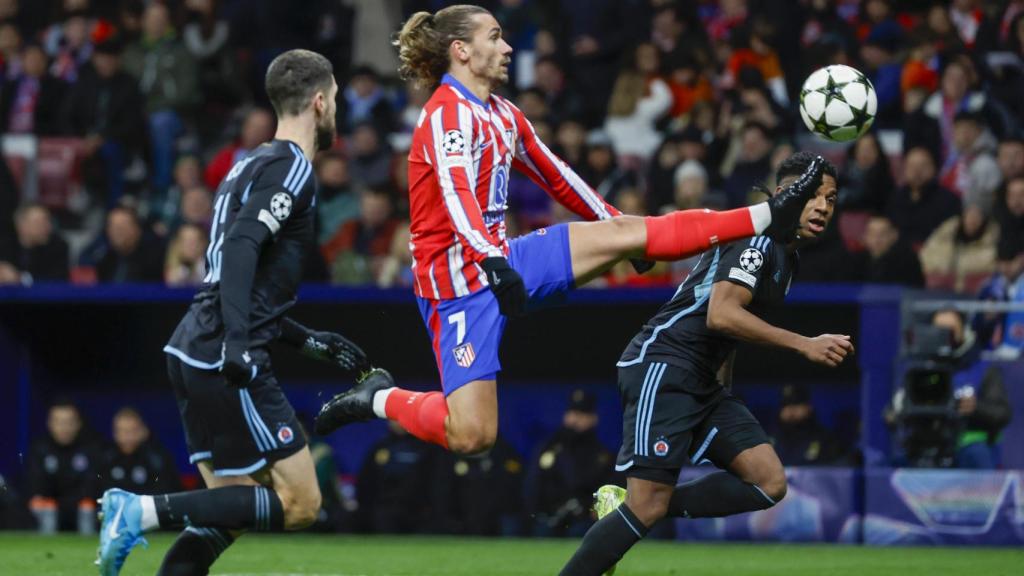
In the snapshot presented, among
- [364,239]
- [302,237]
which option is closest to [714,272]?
[302,237]

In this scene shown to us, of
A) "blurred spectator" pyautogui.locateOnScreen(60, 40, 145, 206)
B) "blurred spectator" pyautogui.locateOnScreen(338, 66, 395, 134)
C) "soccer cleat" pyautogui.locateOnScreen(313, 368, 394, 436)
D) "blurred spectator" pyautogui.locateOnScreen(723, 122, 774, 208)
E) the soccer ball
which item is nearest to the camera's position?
"soccer cleat" pyautogui.locateOnScreen(313, 368, 394, 436)

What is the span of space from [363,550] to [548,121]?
5228mm

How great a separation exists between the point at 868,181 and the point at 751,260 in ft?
21.5

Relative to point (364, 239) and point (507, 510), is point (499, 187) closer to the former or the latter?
point (507, 510)

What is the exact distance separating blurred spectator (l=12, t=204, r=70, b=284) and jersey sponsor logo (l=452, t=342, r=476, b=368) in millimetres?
8294

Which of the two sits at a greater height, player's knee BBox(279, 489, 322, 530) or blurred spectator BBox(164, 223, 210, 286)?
blurred spectator BBox(164, 223, 210, 286)

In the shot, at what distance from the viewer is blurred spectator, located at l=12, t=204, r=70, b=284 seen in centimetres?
1440

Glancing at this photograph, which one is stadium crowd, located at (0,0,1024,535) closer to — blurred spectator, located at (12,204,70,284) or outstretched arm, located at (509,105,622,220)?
blurred spectator, located at (12,204,70,284)

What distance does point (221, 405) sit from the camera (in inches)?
255

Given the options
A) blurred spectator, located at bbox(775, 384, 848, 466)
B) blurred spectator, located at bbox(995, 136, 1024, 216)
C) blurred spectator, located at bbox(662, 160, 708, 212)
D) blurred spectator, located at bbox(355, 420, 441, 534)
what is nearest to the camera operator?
blurred spectator, located at bbox(775, 384, 848, 466)

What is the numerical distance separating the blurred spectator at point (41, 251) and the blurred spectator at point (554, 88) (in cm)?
443

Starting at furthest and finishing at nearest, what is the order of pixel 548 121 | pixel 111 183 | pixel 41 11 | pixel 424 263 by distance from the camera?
pixel 41 11, pixel 111 183, pixel 548 121, pixel 424 263

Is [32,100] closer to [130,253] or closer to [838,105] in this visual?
[130,253]

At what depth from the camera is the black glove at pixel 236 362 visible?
20.6 ft
